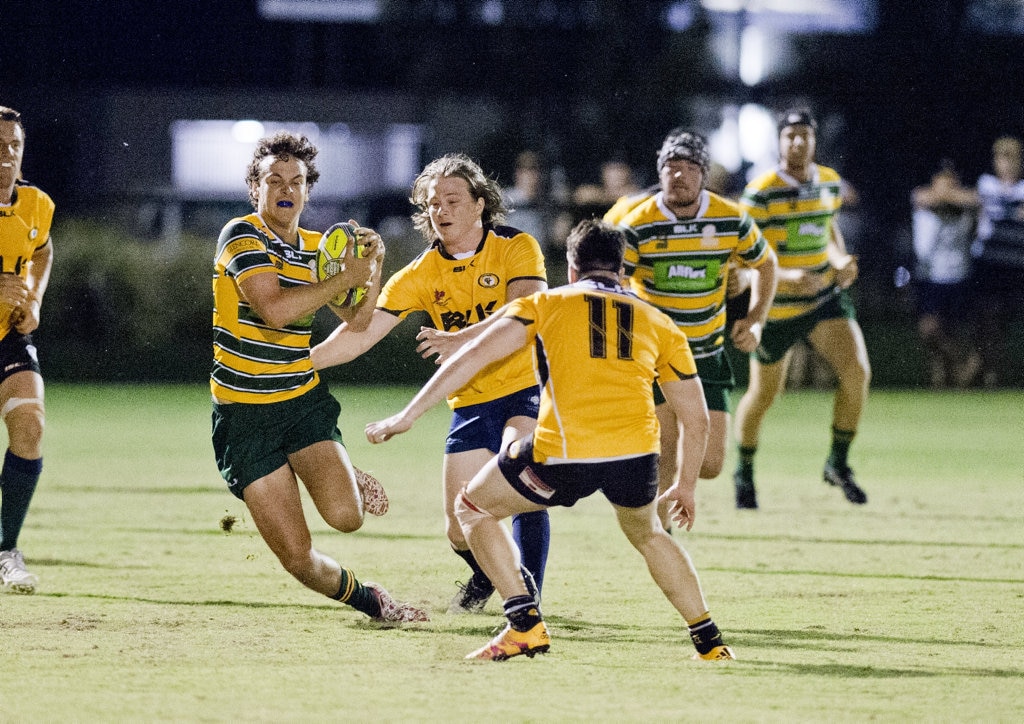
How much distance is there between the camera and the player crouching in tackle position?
5.73 metres

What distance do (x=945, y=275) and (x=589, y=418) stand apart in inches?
566

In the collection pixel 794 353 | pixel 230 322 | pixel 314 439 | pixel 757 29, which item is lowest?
pixel 794 353

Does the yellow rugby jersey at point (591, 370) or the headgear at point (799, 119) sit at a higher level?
the headgear at point (799, 119)

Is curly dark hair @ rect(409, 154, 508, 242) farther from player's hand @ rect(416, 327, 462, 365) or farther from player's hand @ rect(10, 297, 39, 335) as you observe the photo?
player's hand @ rect(10, 297, 39, 335)

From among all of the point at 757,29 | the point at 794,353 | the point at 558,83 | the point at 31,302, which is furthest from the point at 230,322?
the point at 757,29

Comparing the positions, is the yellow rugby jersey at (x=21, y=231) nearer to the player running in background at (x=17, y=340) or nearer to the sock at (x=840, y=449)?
the player running in background at (x=17, y=340)

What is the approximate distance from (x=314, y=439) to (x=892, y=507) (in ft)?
17.2

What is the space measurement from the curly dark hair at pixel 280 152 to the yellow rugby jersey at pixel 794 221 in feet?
14.9

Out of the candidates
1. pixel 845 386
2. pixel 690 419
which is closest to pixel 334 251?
pixel 690 419

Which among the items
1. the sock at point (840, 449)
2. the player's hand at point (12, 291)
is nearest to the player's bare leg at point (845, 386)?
the sock at point (840, 449)

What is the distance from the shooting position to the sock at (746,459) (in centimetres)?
1060

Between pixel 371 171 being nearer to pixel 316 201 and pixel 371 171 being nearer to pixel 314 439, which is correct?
pixel 316 201

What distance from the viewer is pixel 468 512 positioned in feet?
19.6

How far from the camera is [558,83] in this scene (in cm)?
2891
